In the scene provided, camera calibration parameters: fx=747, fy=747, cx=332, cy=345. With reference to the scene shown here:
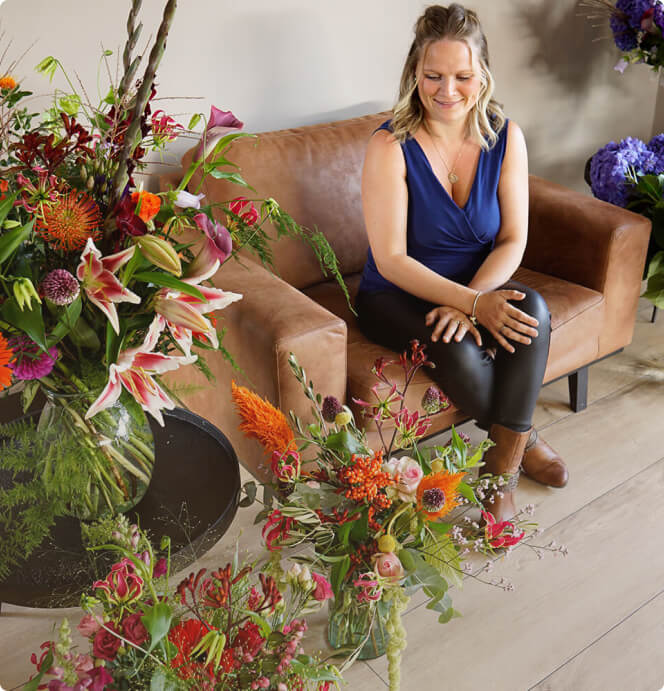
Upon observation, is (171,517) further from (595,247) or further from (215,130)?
(595,247)

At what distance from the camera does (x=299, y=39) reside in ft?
7.52

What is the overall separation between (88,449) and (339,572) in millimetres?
418

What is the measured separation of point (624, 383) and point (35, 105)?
6.56 ft

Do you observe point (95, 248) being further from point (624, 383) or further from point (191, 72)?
point (624, 383)

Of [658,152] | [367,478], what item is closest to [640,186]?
[658,152]

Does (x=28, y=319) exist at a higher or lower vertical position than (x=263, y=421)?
higher

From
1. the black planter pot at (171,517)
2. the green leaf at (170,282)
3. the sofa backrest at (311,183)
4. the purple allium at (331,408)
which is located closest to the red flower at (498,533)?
the purple allium at (331,408)

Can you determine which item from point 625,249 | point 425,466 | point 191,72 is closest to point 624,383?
point 625,249

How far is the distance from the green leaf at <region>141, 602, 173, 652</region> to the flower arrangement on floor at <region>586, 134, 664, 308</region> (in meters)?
2.13

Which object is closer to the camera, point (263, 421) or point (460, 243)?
point (263, 421)

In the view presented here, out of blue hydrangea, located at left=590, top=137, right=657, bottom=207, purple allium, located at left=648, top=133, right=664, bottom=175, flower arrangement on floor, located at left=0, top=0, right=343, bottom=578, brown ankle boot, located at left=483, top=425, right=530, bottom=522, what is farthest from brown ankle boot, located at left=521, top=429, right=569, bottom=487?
flower arrangement on floor, located at left=0, top=0, right=343, bottom=578

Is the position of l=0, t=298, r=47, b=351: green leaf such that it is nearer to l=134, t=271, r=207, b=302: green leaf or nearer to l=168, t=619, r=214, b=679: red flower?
l=134, t=271, r=207, b=302: green leaf

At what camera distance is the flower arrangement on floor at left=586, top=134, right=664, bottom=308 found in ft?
7.82

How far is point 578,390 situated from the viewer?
7.73ft
